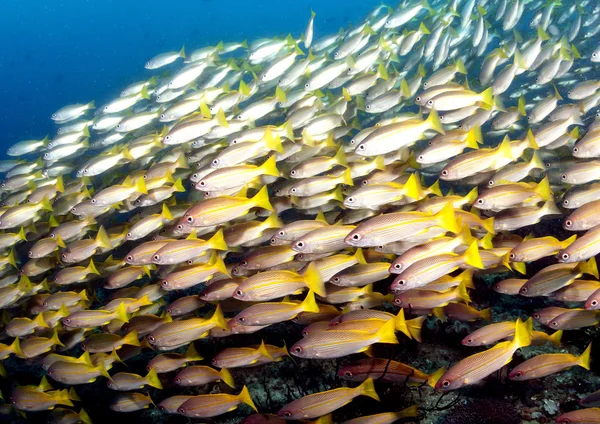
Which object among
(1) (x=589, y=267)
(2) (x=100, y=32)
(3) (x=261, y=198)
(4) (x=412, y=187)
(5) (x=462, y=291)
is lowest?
(1) (x=589, y=267)

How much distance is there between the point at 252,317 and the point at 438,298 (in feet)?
6.37

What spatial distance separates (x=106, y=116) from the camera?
327 inches

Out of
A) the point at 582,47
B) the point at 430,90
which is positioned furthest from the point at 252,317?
the point at 582,47

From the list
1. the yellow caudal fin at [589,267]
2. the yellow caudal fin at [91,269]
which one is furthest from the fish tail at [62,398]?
the yellow caudal fin at [589,267]

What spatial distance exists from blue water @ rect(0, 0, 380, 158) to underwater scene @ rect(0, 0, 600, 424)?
72.3 m

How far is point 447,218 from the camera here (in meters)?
3.74

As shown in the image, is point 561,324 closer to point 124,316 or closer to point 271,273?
point 271,273

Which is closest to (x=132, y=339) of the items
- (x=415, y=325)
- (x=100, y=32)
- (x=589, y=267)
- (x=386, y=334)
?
(x=386, y=334)

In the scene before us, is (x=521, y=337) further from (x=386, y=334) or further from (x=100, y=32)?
(x=100, y=32)

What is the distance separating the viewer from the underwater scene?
3883 millimetres

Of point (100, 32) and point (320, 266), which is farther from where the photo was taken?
point (100, 32)

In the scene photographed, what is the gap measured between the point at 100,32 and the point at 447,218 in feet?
418

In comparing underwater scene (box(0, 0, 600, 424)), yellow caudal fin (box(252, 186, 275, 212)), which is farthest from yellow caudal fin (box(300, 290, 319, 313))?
yellow caudal fin (box(252, 186, 275, 212))

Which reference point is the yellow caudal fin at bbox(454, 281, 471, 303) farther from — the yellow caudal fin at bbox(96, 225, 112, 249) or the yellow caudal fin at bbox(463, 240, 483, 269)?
the yellow caudal fin at bbox(96, 225, 112, 249)
